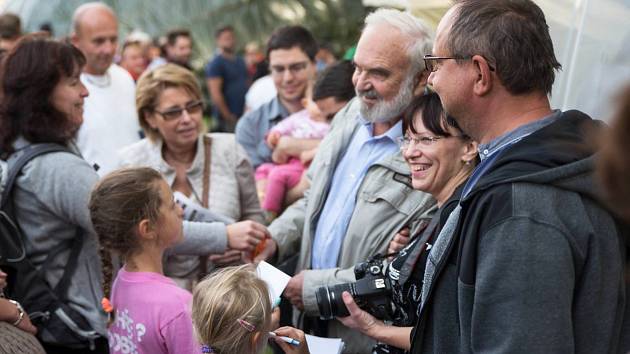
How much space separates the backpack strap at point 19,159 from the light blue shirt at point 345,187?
1199 mm

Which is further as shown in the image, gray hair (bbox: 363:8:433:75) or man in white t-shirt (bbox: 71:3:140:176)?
man in white t-shirt (bbox: 71:3:140:176)

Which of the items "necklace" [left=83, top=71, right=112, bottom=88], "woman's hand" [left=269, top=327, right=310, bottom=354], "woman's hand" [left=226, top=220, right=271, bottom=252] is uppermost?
"necklace" [left=83, top=71, right=112, bottom=88]

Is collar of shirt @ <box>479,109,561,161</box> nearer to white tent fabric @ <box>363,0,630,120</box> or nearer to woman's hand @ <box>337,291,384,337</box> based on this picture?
white tent fabric @ <box>363,0,630,120</box>

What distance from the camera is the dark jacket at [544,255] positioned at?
175 cm

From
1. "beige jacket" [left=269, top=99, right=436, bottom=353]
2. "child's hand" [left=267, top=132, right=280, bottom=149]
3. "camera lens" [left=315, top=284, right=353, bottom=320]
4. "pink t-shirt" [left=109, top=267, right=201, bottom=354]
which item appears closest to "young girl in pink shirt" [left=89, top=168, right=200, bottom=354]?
"pink t-shirt" [left=109, top=267, right=201, bottom=354]

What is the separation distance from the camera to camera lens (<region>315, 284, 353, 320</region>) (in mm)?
2908

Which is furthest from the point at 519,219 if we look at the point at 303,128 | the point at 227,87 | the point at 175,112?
the point at 227,87

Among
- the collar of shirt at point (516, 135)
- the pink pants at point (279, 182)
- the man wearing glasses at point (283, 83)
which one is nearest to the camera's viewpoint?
the collar of shirt at point (516, 135)

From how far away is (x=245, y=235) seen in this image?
3.53m

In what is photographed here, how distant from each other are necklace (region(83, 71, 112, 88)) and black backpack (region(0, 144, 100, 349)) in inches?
77.5

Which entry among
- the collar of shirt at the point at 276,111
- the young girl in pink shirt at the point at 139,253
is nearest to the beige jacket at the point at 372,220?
the young girl in pink shirt at the point at 139,253

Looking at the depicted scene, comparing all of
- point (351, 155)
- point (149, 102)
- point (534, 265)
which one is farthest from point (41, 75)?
point (534, 265)

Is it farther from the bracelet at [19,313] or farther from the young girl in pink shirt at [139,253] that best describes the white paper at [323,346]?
the bracelet at [19,313]

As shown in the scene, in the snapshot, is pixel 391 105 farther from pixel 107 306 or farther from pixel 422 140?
pixel 107 306
